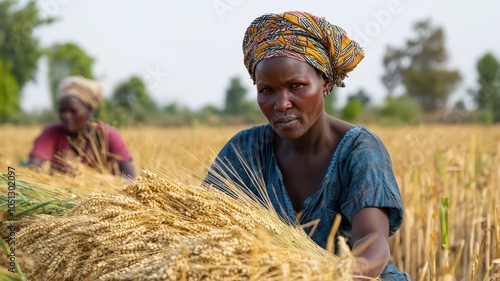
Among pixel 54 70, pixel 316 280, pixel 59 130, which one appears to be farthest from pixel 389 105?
pixel 316 280

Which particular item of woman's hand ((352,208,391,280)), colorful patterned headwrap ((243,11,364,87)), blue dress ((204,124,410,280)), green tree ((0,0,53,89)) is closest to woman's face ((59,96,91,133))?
blue dress ((204,124,410,280))

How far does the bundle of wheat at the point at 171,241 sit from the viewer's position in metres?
1.32

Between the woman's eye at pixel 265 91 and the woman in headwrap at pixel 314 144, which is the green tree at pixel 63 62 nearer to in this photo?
the woman in headwrap at pixel 314 144

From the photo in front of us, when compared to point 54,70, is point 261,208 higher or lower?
lower

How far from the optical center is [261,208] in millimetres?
1660

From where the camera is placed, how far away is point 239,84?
64562 millimetres

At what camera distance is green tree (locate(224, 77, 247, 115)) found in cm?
6223

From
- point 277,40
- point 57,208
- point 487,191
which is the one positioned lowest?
point 57,208

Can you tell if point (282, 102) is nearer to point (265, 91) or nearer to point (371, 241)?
point (265, 91)

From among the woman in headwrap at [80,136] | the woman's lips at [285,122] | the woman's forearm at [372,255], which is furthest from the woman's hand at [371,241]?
the woman in headwrap at [80,136]

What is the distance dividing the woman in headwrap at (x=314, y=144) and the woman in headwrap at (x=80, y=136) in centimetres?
242

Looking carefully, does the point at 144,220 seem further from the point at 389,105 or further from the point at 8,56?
the point at 389,105

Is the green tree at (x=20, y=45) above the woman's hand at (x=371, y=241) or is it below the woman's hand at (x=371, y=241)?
above

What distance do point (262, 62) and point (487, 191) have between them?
2.18m
